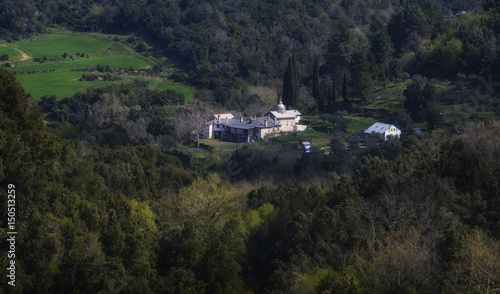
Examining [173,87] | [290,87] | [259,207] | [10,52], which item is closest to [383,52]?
[290,87]

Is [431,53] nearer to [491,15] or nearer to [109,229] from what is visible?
[491,15]

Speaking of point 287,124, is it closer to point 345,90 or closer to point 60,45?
point 345,90

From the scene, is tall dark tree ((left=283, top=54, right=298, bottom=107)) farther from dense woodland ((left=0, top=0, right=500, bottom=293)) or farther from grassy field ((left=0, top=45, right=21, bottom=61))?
grassy field ((left=0, top=45, right=21, bottom=61))

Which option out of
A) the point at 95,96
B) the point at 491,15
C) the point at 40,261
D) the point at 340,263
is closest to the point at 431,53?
the point at 491,15

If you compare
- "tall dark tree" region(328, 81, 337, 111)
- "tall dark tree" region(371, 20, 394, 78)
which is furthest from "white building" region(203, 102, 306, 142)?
"tall dark tree" region(371, 20, 394, 78)

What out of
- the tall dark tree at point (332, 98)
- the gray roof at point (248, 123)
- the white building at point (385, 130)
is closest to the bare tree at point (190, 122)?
the gray roof at point (248, 123)

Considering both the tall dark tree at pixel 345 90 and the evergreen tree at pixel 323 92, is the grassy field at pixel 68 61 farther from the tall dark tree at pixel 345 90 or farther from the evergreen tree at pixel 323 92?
the tall dark tree at pixel 345 90
